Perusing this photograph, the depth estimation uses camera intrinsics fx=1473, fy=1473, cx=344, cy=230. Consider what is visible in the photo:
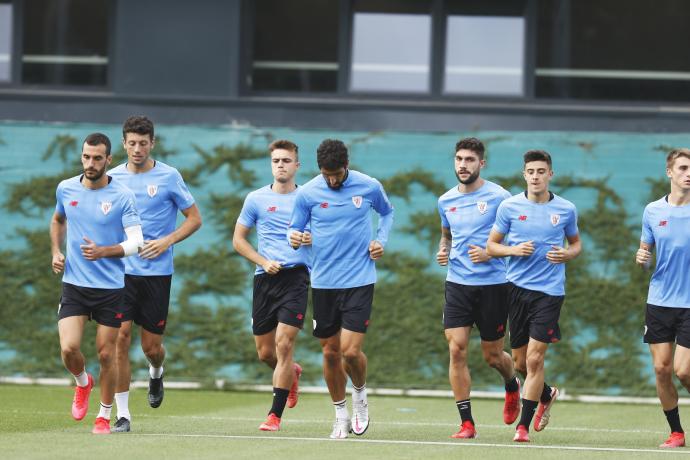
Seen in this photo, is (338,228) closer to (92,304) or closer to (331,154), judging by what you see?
(331,154)

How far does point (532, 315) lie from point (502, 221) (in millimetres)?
820

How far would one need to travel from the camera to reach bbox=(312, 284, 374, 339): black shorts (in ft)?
38.6

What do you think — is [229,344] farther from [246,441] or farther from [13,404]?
[246,441]

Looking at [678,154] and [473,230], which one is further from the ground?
[678,154]

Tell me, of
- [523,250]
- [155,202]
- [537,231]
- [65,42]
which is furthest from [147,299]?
[65,42]

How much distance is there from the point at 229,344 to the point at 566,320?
13.4 ft

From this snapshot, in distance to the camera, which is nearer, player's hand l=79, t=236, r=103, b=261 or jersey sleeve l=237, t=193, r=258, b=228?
player's hand l=79, t=236, r=103, b=261

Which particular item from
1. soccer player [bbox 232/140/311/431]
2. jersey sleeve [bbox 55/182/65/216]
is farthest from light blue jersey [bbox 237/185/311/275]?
jersey sleeve [bbox 55/182/65/216]

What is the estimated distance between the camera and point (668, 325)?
38.2ft

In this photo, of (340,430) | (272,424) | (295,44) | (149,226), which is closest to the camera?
(340,430)

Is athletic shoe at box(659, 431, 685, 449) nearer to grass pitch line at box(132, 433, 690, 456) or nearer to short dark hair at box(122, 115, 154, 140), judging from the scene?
grass pitch line at box(132, 433, 690, 456)

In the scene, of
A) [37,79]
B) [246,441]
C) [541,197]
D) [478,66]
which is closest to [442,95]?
[478,66]

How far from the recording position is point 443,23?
61.6 ft

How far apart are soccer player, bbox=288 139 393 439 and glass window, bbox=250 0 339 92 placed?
7040 mm
